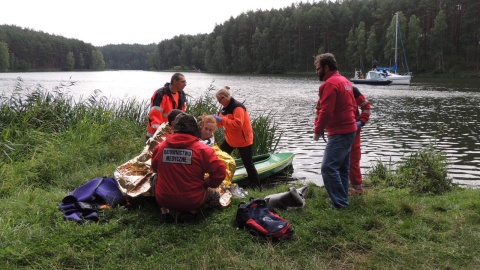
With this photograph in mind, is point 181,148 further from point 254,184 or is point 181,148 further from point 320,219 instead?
point 254,184

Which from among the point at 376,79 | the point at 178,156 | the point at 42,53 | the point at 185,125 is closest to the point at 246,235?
the point at 178,156

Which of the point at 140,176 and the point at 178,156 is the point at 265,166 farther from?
the point at 178,156

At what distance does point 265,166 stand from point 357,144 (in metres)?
2.76

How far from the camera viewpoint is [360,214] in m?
4.49

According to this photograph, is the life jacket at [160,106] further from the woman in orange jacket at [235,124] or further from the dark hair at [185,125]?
the dark hair at [185,125]

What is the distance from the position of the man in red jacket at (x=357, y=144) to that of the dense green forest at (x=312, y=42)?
52.7 meters

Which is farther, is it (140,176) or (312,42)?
(312,42)

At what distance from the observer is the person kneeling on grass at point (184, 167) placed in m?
3.94

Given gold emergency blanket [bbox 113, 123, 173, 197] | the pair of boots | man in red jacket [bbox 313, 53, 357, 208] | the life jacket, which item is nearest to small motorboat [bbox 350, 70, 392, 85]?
the life jacket

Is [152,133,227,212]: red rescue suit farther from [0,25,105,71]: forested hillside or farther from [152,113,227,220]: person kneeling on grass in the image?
[0,25,105,71]: forested hillside

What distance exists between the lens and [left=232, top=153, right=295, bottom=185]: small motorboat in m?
6.61

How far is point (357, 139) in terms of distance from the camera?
523 cm

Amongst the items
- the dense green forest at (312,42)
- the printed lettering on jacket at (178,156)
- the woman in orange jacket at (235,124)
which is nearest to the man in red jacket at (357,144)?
the woman in orange jacket at (235,124)

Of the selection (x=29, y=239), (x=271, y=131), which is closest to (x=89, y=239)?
(x=29, y=239)
